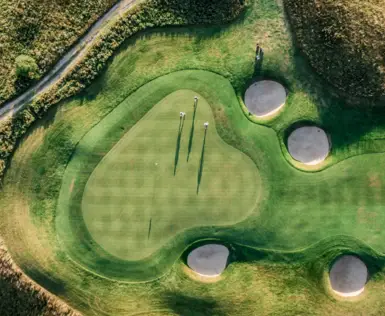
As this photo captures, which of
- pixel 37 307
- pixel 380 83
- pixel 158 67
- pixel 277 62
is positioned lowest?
A: pixel 37 307

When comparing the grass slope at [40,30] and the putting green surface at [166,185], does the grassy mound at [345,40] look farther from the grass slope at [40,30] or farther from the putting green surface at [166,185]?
the grass slope at [40,30]

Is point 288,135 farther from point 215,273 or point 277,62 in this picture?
point 215,273

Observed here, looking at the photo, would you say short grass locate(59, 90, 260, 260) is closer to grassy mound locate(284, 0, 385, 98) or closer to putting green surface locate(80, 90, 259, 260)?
putting green surface locate(80, 90, 259, 260)

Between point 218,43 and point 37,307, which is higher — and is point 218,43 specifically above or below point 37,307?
above

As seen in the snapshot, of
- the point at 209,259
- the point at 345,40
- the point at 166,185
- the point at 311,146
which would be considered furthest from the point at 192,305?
the point at 345,40

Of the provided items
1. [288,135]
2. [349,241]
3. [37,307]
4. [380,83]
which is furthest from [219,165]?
[37,307]

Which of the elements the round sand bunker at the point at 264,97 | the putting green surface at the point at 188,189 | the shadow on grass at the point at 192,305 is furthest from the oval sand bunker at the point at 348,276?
the round sand bunker at the point at 264,97
